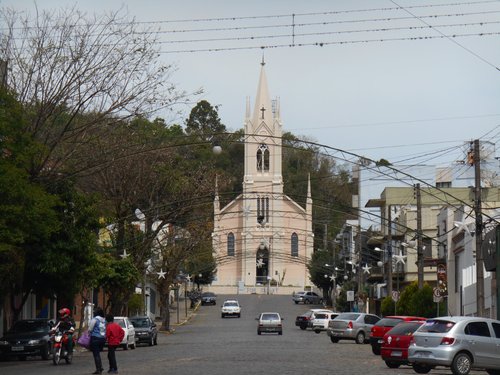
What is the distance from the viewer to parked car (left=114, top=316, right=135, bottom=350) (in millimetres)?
45375

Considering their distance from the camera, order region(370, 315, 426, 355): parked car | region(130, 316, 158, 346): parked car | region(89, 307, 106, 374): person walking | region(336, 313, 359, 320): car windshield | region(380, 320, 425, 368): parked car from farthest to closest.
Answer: region(336, 313, 359, 320): car windshield, region(130, 316, 158, 346): parked car, region(370, 315, 426, 355): parked car, region(380, 320, 425, 368): parked car, region(89, 307, 106, 374): person walking

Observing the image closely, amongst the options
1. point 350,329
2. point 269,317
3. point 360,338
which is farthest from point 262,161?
point 350,329

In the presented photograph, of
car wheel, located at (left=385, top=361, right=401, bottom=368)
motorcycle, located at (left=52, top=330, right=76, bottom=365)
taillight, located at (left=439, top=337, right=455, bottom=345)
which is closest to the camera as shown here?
taillight, located at (left=439, top=337, right=455, bottom=345)

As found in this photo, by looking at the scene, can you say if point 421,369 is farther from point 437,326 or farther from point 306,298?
point 306,298

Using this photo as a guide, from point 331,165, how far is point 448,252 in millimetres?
79914

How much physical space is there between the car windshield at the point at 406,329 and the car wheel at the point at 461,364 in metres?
4.60

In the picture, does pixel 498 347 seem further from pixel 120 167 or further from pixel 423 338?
pixel 120 167

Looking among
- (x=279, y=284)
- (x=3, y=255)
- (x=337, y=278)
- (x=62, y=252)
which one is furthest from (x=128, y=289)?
(x=279, y=284)

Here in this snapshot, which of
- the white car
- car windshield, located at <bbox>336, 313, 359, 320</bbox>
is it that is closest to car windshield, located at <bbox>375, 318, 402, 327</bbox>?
car windshield, located at <bbox>336, 313, 359, 320</bbox>

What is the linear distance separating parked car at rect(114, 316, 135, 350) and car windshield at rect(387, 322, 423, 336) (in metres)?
14.7

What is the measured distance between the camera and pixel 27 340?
37688 mm

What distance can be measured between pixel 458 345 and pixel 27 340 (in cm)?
1583

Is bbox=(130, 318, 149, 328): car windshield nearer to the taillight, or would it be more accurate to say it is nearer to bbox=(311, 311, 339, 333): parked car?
bbox=(311, 311, 339, 333): parked car

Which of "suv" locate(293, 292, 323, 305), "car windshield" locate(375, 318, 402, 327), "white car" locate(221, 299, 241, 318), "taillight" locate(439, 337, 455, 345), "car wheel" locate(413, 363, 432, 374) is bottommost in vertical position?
"car wheel" locate(413, 363, 432, 374)
